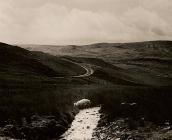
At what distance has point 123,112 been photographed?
46812mm

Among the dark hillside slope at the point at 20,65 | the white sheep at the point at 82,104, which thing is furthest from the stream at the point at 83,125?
the dark hillside slope at the point at 20,65

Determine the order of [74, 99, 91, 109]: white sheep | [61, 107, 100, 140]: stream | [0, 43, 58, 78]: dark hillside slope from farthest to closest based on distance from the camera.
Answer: [0, 43, 58, 78]: dark hillside slope → [74, 99, 91, 109]: white sheep → [61, 107, 100, 140]: stream

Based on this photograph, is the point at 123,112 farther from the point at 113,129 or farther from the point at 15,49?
the point at 15,49

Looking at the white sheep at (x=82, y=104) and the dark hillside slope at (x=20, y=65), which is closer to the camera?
the white sheep at (x=82, y=104)

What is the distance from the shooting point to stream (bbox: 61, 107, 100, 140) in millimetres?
37094

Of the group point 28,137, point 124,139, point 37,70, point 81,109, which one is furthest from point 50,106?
point 37,70

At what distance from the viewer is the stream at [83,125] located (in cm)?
3709

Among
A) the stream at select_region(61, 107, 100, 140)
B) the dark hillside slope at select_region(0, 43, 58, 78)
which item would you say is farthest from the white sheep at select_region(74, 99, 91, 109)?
the dark hillside slope at select_region(0, 43, 58, 78)

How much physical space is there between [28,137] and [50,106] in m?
12.3

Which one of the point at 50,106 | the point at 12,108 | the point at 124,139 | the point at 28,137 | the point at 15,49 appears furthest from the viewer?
the point at 15,49

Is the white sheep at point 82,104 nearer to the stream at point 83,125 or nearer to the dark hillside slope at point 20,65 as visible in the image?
the stream at point 83,125

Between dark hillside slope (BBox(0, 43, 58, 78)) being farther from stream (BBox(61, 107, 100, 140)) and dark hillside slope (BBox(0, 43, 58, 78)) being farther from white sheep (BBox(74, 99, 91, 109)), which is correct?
stream (BBox(61, 107, 100, 140))

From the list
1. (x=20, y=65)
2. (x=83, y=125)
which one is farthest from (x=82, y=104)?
(x=20, y=65)

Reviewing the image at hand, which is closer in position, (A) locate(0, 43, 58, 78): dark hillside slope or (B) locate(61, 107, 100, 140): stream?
(B) locate(61, 107, 100, 140): stream
